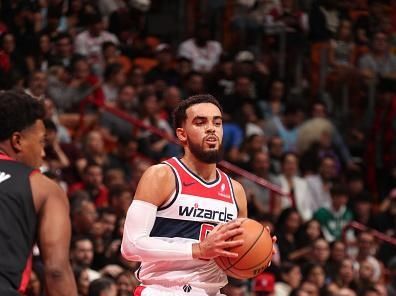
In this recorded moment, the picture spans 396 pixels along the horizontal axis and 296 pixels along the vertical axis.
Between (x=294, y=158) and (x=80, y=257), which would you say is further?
(x=294, y=158)

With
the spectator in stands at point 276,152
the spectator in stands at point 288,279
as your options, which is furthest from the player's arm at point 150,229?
the spectator in stands at point 276,152

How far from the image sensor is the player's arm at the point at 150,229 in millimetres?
6270

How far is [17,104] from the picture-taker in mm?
5125

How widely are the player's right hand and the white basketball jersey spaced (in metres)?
0.29

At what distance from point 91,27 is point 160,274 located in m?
8.88

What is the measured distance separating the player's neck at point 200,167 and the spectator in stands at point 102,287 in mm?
2661

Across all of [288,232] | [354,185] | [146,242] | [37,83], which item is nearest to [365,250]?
[288,232]

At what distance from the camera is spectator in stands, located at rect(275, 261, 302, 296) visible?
37.4 feet

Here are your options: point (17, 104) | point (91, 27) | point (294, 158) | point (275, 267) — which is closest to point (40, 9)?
point (91, 27)

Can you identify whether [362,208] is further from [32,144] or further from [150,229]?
[32,144]

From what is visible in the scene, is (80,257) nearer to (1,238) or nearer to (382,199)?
(1,238)

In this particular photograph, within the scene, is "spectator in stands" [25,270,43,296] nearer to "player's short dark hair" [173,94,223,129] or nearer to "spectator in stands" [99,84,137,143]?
"player's short dark hair" [173,94,223,129]

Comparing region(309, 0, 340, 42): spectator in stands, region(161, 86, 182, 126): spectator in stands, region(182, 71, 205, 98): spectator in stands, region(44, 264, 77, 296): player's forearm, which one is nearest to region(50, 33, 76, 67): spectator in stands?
region(161, 86, 182, 126): spectator in stands

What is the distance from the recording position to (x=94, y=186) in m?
11.9
